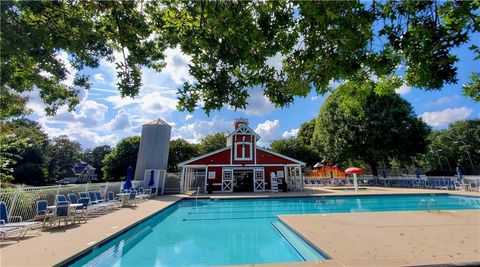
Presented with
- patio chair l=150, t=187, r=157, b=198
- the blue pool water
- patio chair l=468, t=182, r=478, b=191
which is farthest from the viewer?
patio chair l=150, t=187, r=157, b=198

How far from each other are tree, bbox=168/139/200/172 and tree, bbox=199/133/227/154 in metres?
4.62

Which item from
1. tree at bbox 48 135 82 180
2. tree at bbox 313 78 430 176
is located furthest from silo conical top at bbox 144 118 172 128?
tree at bbox 48 135 82 180

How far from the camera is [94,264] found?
5.71 metres

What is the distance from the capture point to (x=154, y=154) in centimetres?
2244

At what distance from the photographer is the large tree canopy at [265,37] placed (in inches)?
139

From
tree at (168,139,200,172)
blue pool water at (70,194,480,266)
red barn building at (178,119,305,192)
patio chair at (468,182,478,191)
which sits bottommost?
blue pool water at (70,194,480,266)

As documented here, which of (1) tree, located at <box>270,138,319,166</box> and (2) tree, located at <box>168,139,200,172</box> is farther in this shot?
(1) tree, located at <box>270,138,319,166</box>

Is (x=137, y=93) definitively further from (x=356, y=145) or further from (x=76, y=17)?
(x=356, y=145)

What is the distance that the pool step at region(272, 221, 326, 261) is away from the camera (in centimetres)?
582

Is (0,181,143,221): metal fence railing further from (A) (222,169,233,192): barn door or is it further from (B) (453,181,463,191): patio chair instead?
(B) (453,181,463,191): patio chair

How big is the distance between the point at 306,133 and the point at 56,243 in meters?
43.9

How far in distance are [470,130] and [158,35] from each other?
56542mm

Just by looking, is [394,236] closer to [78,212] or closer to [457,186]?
[78,212]

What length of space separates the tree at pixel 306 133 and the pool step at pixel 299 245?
36672 millimetres
